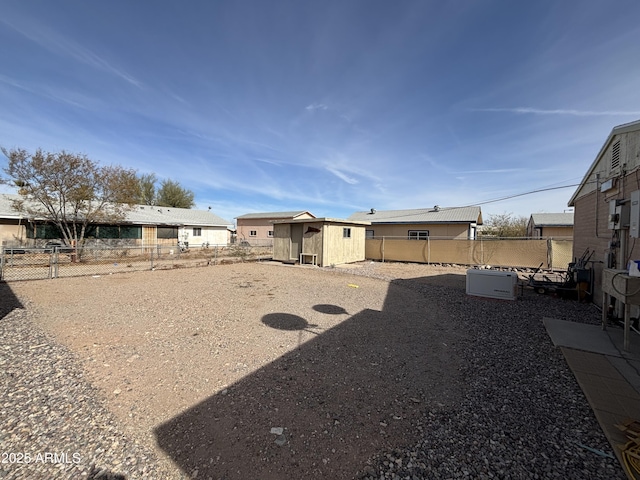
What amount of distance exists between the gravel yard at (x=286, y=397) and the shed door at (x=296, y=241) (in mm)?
8793

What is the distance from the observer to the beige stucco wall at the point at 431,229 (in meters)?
17.7

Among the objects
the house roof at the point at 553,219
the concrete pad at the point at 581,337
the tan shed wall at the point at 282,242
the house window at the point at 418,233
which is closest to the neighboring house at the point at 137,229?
the tan shed wall at the point at 282,242

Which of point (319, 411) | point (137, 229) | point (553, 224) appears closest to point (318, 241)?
point (319, 411)

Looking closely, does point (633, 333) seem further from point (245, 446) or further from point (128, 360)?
point (128, 360)

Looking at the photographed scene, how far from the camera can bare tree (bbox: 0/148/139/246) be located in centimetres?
1361

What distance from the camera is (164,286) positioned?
8.57 metres

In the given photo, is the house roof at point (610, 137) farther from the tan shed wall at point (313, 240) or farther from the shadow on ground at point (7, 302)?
the shadow on ground at point (7, 302)

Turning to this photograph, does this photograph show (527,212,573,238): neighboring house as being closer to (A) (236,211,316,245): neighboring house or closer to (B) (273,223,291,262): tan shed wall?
(B) (273,223,291,262): tan shed wall

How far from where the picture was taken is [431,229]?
61.4 feet

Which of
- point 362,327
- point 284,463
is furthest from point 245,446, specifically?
point 362,327

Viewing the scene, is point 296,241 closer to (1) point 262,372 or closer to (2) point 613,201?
(1) point 262,372

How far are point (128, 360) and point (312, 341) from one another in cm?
252

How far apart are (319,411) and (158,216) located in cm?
2482

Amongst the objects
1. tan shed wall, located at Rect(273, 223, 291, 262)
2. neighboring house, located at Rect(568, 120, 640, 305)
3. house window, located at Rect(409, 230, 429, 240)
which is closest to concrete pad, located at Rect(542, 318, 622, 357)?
neighboring house, located at Rect(568, 120, 640, 305)
